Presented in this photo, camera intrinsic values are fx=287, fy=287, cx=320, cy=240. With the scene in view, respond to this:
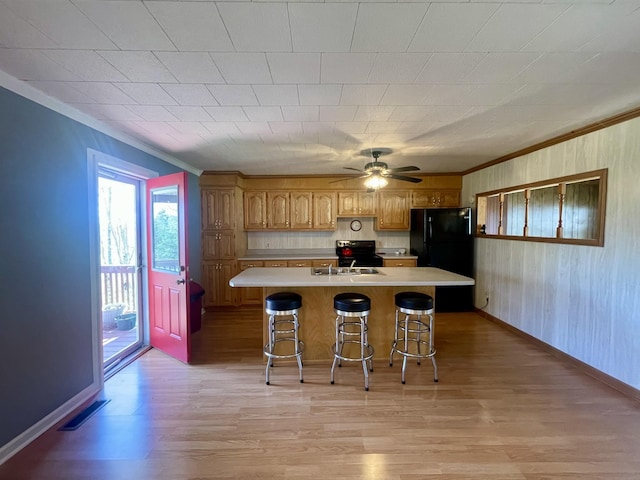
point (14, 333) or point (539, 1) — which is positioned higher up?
point (539, 1)

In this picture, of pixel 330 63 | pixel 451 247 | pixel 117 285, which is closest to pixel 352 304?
pixel 330 63

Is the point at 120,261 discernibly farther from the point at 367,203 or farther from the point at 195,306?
the point at 367,203

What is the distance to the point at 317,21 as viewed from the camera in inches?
52.5

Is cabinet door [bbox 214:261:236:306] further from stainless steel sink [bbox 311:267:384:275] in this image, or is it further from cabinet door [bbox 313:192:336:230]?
stainless steel sink [bbox 311:267:384:275]

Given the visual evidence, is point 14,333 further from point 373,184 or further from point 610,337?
point 610,337

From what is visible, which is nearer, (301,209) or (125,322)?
(125,322)

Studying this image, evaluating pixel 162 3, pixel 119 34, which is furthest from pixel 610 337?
pixel 119 34

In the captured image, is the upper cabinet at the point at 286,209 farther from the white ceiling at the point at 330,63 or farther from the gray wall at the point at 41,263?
the gray wall at the point at 41,263

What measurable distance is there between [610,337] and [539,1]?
2856mm

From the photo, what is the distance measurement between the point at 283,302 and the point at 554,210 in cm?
324

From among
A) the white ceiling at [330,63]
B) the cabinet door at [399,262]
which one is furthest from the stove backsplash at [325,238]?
the white ceiling at [330,63]

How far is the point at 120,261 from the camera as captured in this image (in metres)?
3.93

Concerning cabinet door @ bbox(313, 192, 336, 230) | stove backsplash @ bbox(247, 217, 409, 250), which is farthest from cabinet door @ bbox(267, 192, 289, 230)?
cabinet door @ bbox(313, 192, 336, 230)

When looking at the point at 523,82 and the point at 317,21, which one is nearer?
the point at 317,21
